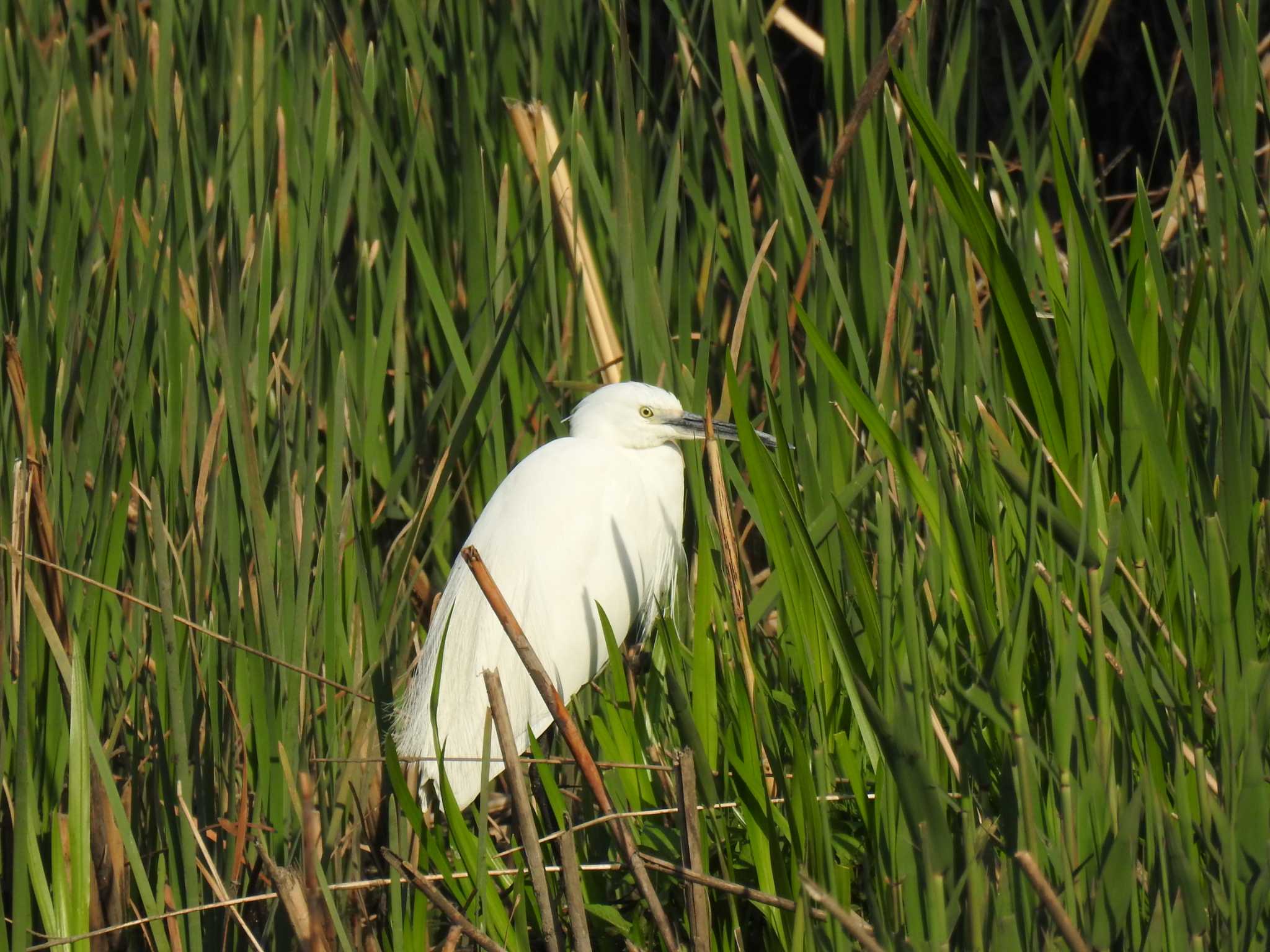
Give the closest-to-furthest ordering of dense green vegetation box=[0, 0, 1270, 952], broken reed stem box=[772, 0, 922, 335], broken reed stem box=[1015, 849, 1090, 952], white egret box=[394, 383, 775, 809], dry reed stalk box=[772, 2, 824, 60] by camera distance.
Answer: broken reed stem box=[1015, 849, 1090, 952] < dense green vegetation box=[0, 0, 1270, 952] < broken reed stem box=[772, 0, 922, 335] < white egret box=[394, 383, 775, 809] < dry reed stalk box=[772, 2, 824, 60]

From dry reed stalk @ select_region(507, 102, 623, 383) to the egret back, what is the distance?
0.15 metres

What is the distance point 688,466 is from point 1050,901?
2.98 feet

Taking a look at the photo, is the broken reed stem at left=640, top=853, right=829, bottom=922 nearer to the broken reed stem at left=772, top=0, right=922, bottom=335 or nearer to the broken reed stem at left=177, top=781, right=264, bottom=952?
the broken reed stem at left=177, top=781, right=264, bottom=952

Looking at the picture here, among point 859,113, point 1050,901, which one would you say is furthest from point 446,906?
point 859,113

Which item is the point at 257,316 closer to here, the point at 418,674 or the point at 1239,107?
the point at 418,674

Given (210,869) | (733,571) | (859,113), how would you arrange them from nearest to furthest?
(733,571)
(210,869)
(859,113)

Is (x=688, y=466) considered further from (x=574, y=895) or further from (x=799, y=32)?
(x=799, y=32)

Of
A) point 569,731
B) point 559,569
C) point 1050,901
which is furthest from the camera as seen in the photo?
point 559,569

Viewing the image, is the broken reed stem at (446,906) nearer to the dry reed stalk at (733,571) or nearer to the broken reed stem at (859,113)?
the dry reed stalk at (733,571)

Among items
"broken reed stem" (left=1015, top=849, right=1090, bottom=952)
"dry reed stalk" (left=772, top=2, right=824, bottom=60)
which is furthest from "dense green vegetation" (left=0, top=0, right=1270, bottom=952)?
"dry reed stalk" (left=772, top=2, right=824, bottom=60)

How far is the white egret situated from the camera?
1854 mm

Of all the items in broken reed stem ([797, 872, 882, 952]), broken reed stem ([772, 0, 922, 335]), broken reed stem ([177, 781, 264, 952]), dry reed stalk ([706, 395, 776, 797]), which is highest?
broken reed stem ([772, 0, 922, 335])

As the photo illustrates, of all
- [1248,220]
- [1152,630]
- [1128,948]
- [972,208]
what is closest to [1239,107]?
[1248,220]

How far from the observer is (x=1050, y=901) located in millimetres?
812
